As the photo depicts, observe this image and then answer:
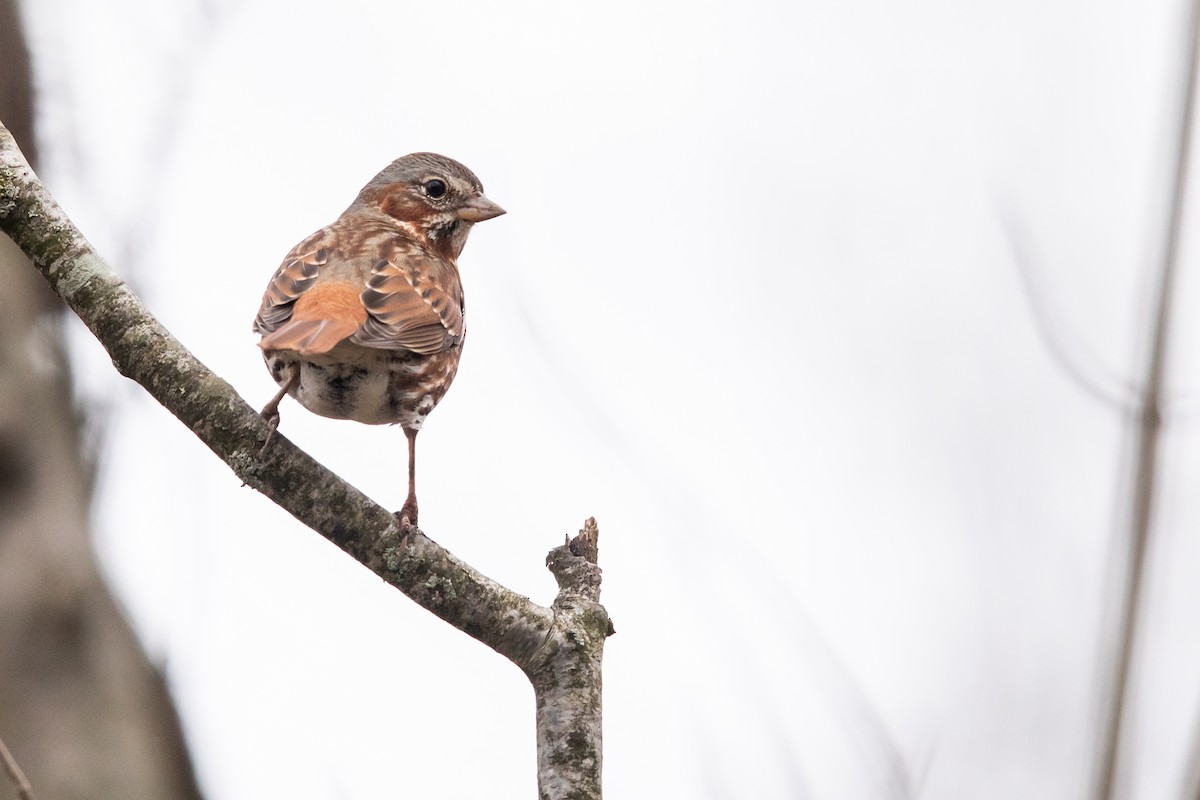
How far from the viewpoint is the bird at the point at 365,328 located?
195 inches

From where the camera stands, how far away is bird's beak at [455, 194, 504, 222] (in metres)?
7.01

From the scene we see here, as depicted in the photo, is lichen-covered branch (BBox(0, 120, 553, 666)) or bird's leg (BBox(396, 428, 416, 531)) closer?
lichen-covered branch (BBox(0, 120, 553, 666))

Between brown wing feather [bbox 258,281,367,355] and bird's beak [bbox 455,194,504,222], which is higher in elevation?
bird's beak [bbox 455,194,504,222]

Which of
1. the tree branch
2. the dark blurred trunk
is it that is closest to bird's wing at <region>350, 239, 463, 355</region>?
the tree branch

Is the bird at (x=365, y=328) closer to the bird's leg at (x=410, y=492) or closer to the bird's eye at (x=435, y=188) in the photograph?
the bird's leg at (x=410, y=492)

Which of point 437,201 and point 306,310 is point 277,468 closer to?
point 306,310

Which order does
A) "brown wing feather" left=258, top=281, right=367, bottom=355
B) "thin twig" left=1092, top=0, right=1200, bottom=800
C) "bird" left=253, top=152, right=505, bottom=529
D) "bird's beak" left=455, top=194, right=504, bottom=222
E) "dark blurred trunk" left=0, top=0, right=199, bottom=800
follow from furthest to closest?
"dark blurred trunk" left=0, top=0, right=199, bottom=800
"bird's beak" left=455, top=194, right=504, bottom=222
"bird" left=253, top=152, right=505, bottom=529
"brown wing feather" left=258, top=281, right=367, bottom=355
"thin twig" left=1092, top=0, right=1200, bottom=800

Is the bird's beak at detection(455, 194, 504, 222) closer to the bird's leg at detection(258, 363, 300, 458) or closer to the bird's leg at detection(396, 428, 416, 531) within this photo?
the bird's leg at detection(396, 428, 416, 531)

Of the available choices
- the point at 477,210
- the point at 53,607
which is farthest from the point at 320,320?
the point at 53,607

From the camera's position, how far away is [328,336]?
4.83 m

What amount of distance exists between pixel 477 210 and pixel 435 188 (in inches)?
10.2

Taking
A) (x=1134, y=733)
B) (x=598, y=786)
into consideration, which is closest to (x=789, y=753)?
(x=598, y=786)

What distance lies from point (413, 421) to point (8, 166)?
202 cm

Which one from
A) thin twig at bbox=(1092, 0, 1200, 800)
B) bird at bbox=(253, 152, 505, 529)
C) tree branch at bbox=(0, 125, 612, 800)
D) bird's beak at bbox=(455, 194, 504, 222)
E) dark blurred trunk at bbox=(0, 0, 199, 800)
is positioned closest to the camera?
thin twig at bbox=(1092, 0, 1200, 800)
